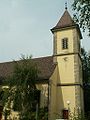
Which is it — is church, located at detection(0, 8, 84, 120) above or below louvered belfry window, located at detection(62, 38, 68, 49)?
below

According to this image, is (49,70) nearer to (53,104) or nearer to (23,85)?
(53,104)

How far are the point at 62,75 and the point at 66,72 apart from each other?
0.65 meters

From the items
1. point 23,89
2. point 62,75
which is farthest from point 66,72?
point 23,89

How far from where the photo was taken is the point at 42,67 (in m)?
34.7

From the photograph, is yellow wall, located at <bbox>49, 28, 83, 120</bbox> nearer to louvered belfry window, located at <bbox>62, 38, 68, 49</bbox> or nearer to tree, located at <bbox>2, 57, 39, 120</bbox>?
louvered belfry window, located at <bbox>62, 38, 68, 49</bbox>

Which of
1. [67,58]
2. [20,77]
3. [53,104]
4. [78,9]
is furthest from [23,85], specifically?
[78,9]

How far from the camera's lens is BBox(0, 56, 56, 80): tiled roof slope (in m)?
31.9

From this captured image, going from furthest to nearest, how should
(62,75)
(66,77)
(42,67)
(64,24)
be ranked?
(64,24)
(42,67)
(62,75)
(66,77)

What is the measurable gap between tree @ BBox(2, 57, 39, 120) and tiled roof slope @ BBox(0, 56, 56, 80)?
3.36m

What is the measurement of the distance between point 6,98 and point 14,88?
4.56 feet

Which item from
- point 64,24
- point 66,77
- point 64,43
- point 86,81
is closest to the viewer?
point 66,77

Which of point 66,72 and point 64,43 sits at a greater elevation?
point 64,43

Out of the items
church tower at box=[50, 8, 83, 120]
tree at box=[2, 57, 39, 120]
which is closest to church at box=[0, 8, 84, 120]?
church tower at box=[50, 8, 83, 120]

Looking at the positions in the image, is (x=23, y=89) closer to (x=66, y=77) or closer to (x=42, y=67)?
(x=66, y=77)
